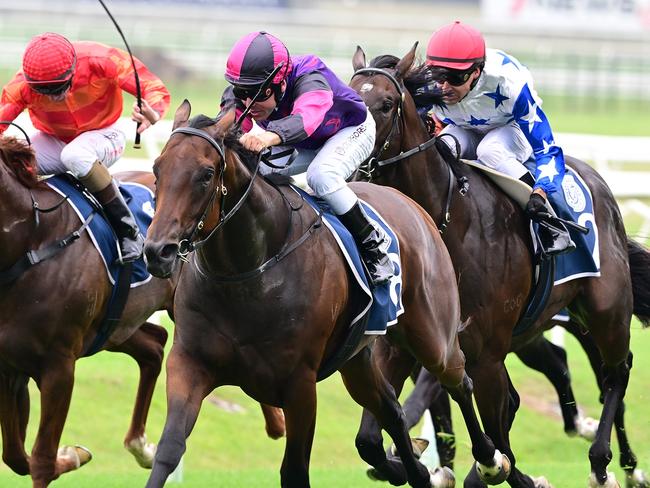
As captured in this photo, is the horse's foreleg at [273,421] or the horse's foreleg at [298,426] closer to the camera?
the horse's foreleg at [298,426]

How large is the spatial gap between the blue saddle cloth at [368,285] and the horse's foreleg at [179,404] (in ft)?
2.56

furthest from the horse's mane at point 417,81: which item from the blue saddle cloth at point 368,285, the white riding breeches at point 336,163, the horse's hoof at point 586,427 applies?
the horse's hoof at point 586,427

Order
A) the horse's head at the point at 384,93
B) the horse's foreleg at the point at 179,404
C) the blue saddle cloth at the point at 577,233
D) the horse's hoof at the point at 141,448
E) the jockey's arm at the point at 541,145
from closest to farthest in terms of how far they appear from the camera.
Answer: the horse's foreleg at the point at 179,404 < the horse's head at the point at 384,93 < the jockey's arm at the point at 541,145 < the blue saddle cloth at the point at 577,233 < the horse's hoof at the point at 141,448

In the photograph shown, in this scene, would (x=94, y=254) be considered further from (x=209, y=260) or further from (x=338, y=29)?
(x=338, y=29)

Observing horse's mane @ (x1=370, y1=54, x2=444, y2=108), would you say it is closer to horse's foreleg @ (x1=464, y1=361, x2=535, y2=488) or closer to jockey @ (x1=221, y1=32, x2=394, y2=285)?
jockey @ (x1=221, y1=32, x2=394, y2=285)

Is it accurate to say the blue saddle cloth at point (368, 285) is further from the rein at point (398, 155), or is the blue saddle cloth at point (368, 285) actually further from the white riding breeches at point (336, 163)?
the rein at point (398, 155)

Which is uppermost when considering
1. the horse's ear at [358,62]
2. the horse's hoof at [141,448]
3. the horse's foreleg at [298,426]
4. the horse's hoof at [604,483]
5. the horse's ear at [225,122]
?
the horse's ear at [225,122]

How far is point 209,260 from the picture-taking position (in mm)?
4871

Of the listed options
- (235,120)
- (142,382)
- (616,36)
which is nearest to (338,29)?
(616,36)

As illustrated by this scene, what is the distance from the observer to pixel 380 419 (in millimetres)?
6035

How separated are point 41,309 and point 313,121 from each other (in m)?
1.77

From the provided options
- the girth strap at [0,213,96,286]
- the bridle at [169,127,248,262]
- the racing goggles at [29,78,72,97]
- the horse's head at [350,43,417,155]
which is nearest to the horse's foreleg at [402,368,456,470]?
the horse's head at [350,43,417,155]

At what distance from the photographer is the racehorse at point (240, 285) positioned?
14.7ft

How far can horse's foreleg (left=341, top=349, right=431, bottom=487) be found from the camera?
5926mm
